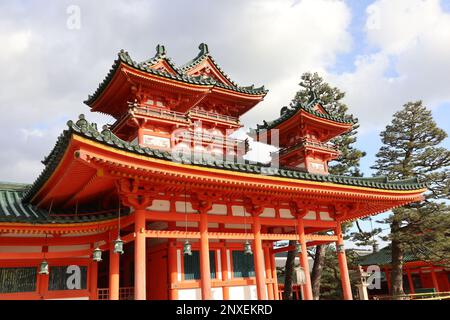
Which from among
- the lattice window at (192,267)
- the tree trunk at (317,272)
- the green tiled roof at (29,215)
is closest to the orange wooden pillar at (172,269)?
the lattice window at (192,267)

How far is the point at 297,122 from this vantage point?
20.6 m

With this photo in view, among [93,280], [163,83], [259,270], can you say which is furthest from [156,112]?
[259,270]

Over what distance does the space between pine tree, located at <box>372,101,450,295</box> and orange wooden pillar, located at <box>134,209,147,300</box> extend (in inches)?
818

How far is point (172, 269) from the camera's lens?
13797mm

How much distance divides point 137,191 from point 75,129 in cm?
303

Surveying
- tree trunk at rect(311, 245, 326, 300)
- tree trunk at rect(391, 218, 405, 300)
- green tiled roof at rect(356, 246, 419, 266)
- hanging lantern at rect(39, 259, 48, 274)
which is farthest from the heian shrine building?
green tiled roof at rect(356, 246, 419, 266)

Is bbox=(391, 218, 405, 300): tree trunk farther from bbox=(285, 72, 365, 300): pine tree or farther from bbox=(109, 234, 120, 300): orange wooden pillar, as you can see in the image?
bbox=(109, 234, 120, 300): orange wooden pillar

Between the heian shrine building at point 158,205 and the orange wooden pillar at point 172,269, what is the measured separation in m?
0.05

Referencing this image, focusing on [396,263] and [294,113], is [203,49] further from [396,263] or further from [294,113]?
[396,263]

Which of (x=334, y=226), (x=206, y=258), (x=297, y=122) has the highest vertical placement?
(x=297, y=122)

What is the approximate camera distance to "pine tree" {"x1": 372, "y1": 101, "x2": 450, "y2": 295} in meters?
25.4

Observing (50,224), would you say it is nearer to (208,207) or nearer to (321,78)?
(208,207)
